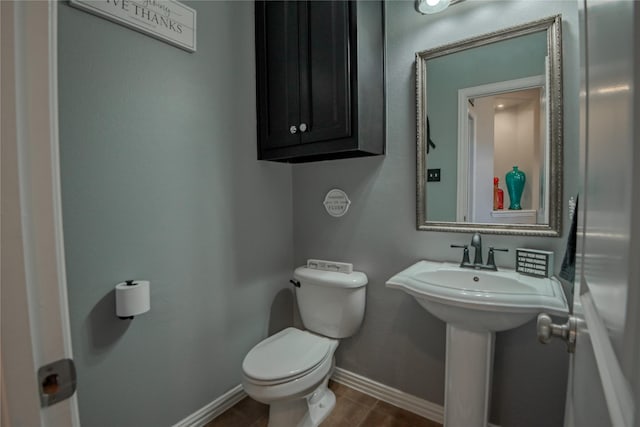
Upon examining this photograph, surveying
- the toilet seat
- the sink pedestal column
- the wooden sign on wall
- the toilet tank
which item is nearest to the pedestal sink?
the sink pedestal column

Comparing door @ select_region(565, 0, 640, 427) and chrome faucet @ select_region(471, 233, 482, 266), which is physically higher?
door @ select_region(565, 0, 640, 427)

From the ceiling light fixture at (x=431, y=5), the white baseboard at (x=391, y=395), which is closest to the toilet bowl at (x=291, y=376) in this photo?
the white baseboard at (x=391, y=395)

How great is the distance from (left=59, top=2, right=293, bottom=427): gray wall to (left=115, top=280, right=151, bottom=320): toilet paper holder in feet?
0.27

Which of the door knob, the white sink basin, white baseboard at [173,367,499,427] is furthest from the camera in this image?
white baseboard at [173,367,499,427]

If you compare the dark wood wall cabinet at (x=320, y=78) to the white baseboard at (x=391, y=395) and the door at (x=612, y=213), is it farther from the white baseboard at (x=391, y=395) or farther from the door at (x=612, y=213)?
the white baseboard at (x=391, y=395)

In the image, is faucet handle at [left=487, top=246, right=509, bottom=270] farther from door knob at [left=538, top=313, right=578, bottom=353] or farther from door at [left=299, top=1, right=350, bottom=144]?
door at [left=299, top=1, right=350, bottom=144]

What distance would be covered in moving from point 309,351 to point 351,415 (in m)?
0.49

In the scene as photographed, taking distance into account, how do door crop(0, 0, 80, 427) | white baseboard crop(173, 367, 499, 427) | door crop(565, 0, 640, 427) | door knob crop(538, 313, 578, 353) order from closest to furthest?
1. door crop(565, 0, 640, 427)
2. door crop(0, 0, 80, 427)
3. door knob crop(538, 313, 578, 353)
4. white baseboard crop(173, 367, 499, 427)

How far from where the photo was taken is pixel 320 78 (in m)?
1.49

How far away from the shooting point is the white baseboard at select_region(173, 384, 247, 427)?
146 cm

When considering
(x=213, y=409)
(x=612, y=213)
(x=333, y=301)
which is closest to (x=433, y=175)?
(x=333, y=301)

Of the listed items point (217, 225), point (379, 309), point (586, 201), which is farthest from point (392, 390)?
point (586, 201)

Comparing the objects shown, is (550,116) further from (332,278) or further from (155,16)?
(155,16)

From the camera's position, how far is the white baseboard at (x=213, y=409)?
1.46 metres
